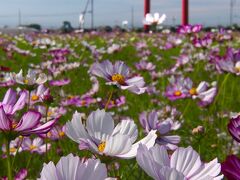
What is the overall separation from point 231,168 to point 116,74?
2.12 feet

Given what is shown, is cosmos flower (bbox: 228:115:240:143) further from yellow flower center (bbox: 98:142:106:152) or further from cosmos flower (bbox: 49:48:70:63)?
cosmos flower (bbox: 49:48:70:63)

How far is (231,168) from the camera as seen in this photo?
0.54m

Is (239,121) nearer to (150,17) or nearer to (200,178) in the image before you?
(200,178)

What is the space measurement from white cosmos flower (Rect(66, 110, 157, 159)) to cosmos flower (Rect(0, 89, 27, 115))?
114mm

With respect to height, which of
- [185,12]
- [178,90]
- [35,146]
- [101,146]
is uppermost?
[185,12]

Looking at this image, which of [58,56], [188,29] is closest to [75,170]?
[188,29]

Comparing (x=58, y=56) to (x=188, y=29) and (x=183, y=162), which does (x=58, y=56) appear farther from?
(x=183, y=162)

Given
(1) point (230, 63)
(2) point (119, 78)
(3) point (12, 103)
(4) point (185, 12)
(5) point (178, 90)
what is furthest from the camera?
(4) point (185, 12)

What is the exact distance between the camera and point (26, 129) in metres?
0.73

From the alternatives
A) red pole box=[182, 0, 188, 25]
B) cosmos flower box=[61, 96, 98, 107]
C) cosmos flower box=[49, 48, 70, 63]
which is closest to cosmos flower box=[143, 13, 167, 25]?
cosmos flower box=[49, 48, 70, 63]

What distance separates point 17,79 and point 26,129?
60 cm

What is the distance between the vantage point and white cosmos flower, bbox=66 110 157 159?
0.63 meters

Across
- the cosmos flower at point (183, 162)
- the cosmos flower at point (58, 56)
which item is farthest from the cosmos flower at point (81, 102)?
the cosmos flower at point (183, 162)

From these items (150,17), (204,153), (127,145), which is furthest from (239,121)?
(150,17)
